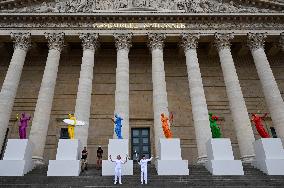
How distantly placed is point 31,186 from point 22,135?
3.85m

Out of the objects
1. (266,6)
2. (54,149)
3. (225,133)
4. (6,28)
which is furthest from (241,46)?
(6,28)

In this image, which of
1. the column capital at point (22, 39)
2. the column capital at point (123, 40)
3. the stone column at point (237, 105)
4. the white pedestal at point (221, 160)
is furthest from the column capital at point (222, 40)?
the column capital at point (22, 39)

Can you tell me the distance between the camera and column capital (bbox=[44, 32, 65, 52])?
874 inches

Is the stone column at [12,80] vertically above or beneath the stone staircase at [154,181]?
above

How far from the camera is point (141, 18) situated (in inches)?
912

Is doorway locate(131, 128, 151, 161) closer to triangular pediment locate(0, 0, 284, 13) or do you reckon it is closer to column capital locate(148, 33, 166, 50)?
column capital locate(148, 33, 166, 50)

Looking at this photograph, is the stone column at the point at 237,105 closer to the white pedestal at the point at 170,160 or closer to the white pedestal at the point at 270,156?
the white pedestal at the point at 270,156

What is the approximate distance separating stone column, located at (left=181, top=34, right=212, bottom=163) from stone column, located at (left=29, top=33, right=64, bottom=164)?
8.69 metres

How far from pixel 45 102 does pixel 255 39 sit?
1468cm

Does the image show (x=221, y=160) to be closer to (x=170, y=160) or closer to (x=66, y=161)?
(x=170, y=160)

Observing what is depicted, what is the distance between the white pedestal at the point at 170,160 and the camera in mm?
15031

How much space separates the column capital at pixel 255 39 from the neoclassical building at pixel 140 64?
0.07 meters

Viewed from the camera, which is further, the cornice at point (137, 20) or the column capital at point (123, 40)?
the cornice at point (137, 20)

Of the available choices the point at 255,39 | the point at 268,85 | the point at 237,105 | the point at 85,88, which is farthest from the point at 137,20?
the point at 268,85
